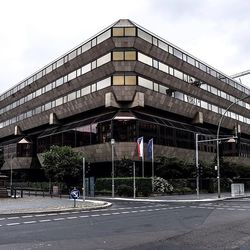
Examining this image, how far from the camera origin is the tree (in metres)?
52.8

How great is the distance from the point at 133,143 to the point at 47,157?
11.1 m

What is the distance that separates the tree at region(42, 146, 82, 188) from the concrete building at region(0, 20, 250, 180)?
5479 millimetres

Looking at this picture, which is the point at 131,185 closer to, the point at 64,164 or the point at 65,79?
the point at 64,164

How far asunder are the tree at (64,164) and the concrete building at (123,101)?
5479 mm

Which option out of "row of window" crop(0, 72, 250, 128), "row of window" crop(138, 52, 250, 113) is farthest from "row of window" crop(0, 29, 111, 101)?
"row of window" crop(138, 52, 250, 113)

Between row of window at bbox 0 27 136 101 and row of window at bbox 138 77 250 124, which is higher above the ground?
row of window at bbox 0 27 136 101

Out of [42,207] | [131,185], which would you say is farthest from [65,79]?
[42,207]

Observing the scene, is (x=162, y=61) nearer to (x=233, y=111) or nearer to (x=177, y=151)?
(x=177, y=151)

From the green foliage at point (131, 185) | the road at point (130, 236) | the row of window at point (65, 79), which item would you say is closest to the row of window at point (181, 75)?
the row of window at point (65, 79)

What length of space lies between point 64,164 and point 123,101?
39.1ft

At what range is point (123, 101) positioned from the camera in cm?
5775

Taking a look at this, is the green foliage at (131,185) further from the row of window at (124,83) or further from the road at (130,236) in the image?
the road at (130,236)

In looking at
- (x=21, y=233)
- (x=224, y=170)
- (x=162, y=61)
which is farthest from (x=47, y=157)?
(x=21, y=233)

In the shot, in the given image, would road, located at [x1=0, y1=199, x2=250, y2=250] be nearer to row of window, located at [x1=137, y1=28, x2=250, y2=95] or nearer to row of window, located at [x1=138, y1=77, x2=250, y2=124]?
row of window, located at [x1=138, y1=77, x2=250, y2=124]
